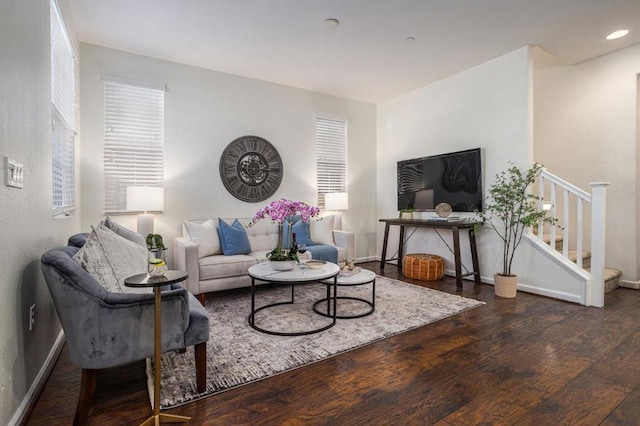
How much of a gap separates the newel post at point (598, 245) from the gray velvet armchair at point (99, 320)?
3.80 meters

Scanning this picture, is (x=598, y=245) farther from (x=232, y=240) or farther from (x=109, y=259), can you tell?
(x=109, y=259)

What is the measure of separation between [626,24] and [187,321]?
15.9 ft

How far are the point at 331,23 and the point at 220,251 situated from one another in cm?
275

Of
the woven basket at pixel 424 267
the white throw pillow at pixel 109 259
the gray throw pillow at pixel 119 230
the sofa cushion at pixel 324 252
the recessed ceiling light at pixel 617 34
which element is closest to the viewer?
the white throw pillow at pixel 109 259

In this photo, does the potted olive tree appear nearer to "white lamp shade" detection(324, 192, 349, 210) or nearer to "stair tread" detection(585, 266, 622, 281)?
"stair tread" detection(585, 266, 622, 281)

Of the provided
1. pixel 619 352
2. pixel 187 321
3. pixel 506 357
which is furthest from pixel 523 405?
pixel 187 321

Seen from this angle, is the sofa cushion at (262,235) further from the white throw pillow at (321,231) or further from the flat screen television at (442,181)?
the flat screen television at (442,181)

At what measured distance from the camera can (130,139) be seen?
12.8 feet

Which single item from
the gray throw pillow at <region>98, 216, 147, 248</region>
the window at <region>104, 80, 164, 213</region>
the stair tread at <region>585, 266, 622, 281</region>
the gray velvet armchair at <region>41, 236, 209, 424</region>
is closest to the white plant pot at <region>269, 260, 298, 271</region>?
the gray throw pillow at <region>98, 216, 147, 248</region>

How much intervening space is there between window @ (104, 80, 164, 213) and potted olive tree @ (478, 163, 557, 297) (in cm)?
407

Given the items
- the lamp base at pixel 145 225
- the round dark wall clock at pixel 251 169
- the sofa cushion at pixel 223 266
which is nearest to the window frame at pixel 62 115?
the lamp base at pixel 145 225

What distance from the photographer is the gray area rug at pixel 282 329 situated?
199cm

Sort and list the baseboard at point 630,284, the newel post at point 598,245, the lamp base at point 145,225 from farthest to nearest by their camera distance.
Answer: the baseboard at point 630,284 → the lamp base at point 145,225 → the newel post at point 598,245

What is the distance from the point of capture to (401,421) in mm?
1589
